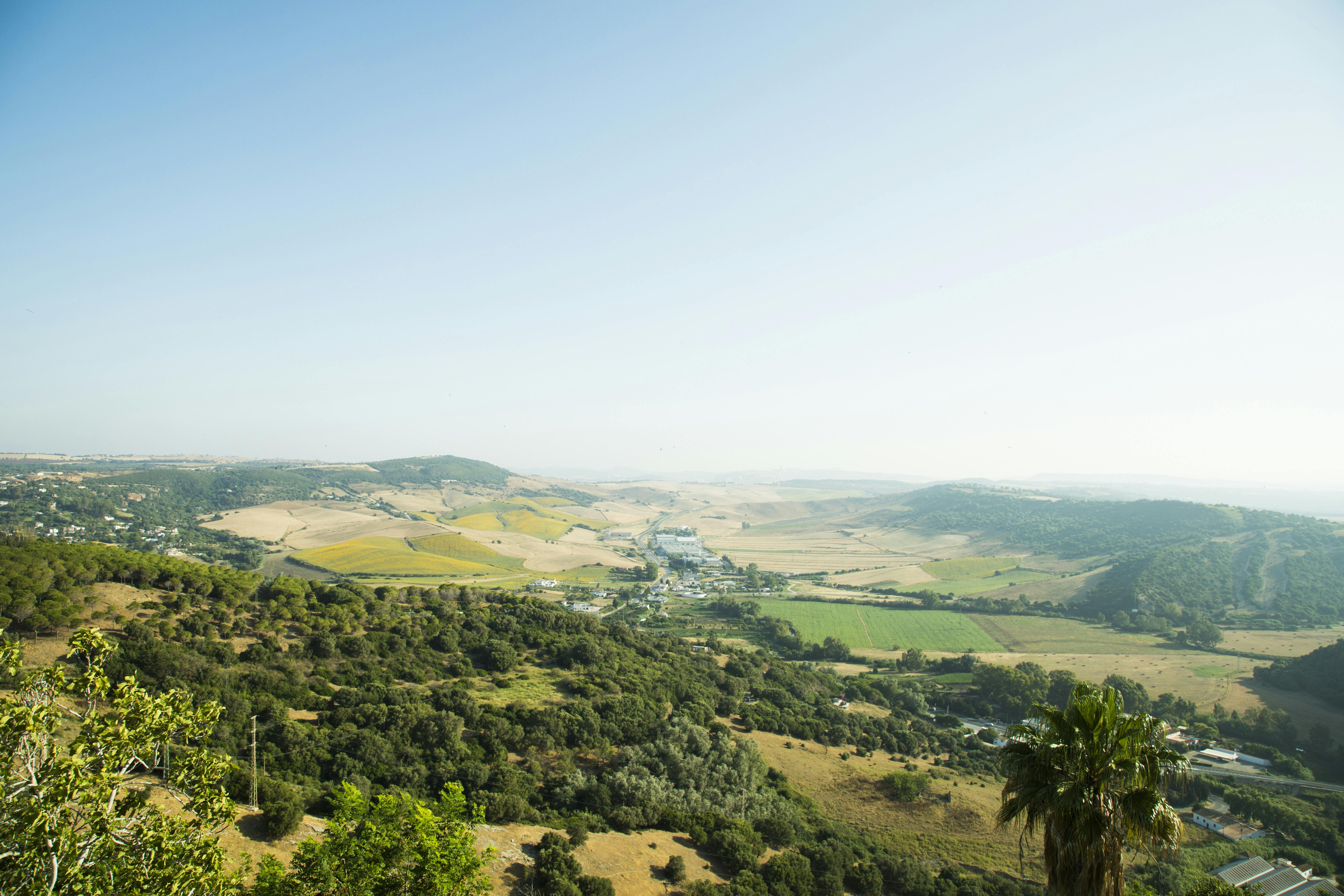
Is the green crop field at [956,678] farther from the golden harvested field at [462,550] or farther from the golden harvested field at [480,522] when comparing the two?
the golden harvested field at [480,522]

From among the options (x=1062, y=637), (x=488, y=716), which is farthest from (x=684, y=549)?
(x=488, y=716)

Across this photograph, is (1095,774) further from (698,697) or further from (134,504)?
(134,504)

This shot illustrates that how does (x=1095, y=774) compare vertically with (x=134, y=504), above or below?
above

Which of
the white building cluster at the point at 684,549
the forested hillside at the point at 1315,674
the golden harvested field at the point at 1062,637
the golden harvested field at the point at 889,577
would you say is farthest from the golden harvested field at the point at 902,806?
the white building cluster at the point at 684,549

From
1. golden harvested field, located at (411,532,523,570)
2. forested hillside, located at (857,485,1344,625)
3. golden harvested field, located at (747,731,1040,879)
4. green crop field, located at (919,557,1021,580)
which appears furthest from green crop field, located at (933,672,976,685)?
golden harvested field, located at (411,532,523,570)

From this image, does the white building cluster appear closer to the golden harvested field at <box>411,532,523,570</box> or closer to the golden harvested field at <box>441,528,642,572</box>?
the golden harvested field at <box>441,528,642,572</box>

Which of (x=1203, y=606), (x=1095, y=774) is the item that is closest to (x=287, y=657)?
(x=1095, y=774)
